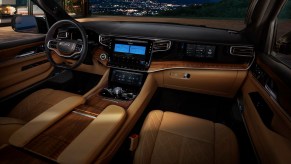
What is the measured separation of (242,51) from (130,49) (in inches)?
43.9

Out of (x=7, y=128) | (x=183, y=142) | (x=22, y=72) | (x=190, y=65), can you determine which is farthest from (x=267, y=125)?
(x=22, y=72)

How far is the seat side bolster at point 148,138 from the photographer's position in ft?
4.49

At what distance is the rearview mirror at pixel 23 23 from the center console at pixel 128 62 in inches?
39.1

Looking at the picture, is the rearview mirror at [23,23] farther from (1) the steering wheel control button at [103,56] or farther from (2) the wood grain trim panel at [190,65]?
(2) the wood grain trim panel at [190,65]

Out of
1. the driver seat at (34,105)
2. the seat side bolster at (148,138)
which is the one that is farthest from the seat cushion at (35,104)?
the seat side bolster at (148,138)

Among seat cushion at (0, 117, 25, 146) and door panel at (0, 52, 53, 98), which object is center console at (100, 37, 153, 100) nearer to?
door panel at (0, 52, 53, 98)

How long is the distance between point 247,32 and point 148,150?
172 cm

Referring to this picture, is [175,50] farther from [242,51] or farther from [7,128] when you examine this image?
[7,128]

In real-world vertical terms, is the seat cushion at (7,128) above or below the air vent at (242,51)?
below

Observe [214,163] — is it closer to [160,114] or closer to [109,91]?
[160,114]

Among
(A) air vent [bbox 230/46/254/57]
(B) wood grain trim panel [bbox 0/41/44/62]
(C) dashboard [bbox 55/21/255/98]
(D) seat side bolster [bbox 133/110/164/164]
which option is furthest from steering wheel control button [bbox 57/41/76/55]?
(A) air vent [bbox 230/46/254/57]

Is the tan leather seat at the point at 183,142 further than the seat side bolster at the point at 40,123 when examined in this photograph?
Yes

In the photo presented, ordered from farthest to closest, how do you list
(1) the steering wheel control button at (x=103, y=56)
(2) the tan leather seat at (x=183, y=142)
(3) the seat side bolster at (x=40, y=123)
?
(1) the steering wheel control button at (x=103, y=56), (2) the tan leather seat at (x=183, y=142), (3) the seat side bolster at (x=40, y=123)

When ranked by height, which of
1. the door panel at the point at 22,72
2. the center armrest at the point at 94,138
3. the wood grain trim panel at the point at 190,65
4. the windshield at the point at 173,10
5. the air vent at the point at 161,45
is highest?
the windshield at the point at 173,10
